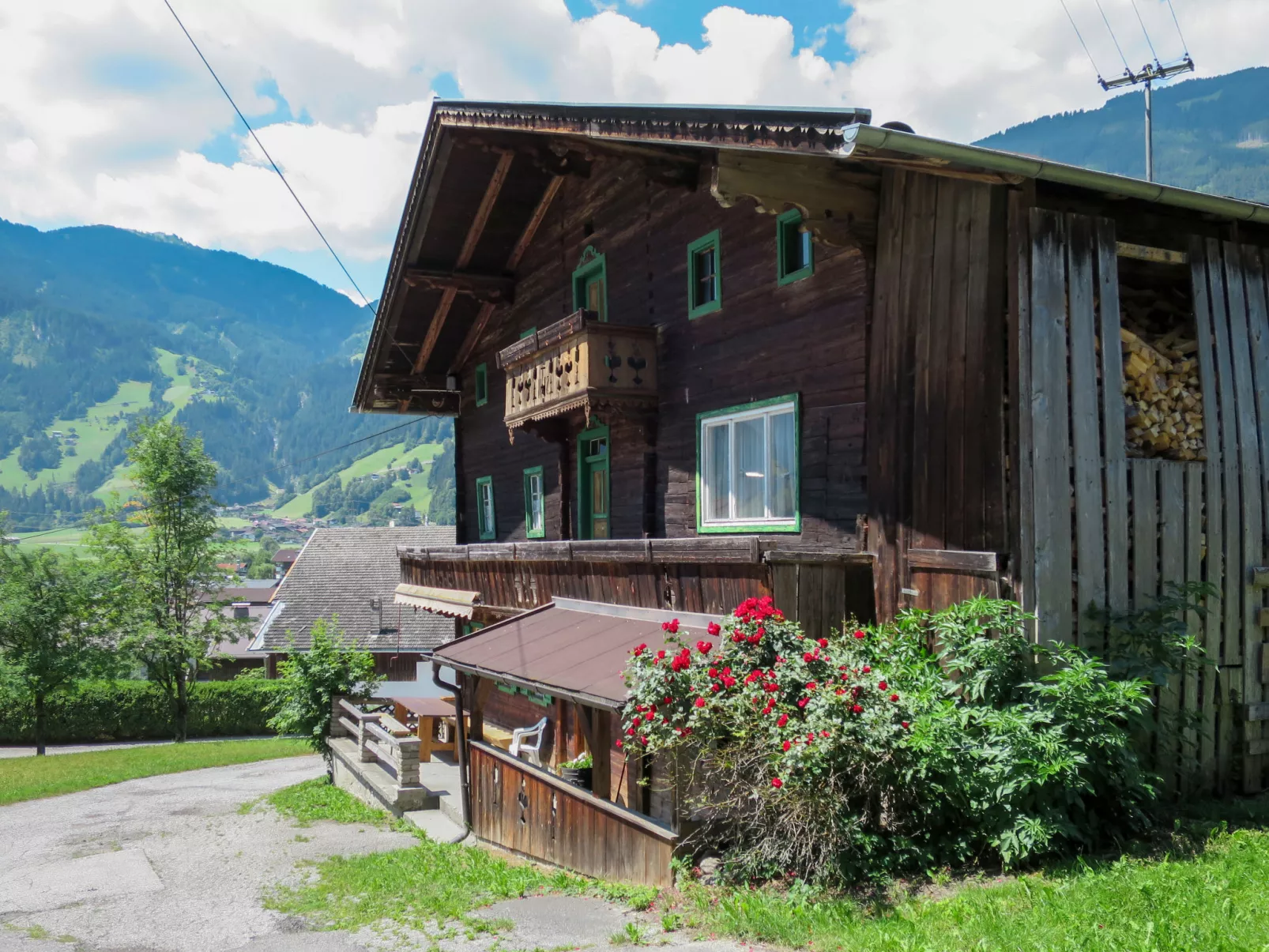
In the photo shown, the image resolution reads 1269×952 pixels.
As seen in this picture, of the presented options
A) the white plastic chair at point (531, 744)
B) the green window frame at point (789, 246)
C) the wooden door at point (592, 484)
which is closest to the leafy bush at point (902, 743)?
the green window frame at point (789, 246)

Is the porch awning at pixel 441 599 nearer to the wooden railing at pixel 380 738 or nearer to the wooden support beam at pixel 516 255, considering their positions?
the wooden railing at pixel 380 738

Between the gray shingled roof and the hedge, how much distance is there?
2914 millimetres

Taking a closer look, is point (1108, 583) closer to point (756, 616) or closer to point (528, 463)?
point (756, 616)

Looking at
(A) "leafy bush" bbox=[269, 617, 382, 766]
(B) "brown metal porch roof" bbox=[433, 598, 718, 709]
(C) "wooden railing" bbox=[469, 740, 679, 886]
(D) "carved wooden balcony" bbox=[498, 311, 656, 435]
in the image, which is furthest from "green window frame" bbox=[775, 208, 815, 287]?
(A) "leafy bush" bbox=[269, 617, 382, 766]

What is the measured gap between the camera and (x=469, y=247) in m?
21.1

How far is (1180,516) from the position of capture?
10.1 meters

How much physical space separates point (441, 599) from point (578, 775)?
815 cm

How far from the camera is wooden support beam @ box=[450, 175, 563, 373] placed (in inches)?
782

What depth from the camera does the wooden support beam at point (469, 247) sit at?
19.1 m

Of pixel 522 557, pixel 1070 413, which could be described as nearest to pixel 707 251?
pixel 522 557

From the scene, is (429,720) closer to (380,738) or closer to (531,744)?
(380,738)

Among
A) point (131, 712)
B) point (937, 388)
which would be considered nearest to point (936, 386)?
point (937, 388)

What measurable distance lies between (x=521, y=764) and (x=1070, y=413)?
25.7ft

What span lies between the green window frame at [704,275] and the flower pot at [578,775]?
257 inches
